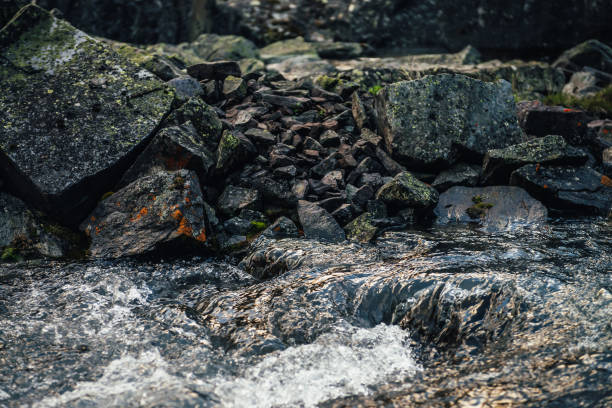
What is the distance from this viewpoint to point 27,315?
4.34 m

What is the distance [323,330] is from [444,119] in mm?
5092

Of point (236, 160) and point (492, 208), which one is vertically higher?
point (236, 160)

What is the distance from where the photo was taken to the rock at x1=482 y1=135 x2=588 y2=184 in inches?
281

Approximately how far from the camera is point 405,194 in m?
6.62

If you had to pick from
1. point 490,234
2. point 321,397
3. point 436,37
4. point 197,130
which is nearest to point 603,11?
point 436,37

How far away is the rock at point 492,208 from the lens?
6637 millimetres

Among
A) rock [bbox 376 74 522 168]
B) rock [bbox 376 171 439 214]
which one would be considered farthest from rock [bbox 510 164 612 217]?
rock [bbox 376 171 439 214]

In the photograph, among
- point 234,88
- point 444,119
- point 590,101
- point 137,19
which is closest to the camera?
point 444,119

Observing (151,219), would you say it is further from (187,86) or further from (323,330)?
(187,86)

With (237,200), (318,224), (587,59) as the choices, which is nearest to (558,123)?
(318,224)

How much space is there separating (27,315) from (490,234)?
555 cm

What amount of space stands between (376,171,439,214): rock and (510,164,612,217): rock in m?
1.54

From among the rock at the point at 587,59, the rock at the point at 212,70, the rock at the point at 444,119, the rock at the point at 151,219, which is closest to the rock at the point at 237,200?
the rock at the point at 151,219

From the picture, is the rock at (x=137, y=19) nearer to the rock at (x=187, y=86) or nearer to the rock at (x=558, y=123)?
the rock at (x=187, y=86)
